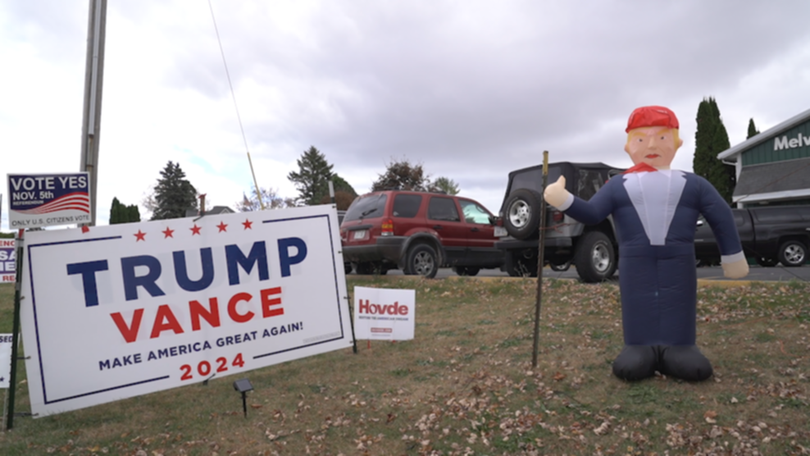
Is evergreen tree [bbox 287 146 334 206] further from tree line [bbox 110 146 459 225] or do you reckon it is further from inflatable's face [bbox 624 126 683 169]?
inflatable's face [bbox 624 126 683 169]

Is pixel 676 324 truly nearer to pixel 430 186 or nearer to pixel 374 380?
pixel 374 380

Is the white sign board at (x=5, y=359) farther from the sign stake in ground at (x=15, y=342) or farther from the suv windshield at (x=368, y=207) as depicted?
the suv windshield at (x=368, y=207)

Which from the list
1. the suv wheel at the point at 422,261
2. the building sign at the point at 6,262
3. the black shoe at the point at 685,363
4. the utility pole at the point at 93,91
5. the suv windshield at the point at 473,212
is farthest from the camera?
the building sign at the point at 6,262

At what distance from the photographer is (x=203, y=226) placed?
5359 millimetres

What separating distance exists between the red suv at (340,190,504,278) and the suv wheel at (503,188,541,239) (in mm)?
1316

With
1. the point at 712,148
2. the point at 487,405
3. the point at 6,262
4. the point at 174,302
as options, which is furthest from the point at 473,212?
the point at 712,148

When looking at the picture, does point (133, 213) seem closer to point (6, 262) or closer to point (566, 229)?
point (6, 262)

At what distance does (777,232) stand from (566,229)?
750 centimetres

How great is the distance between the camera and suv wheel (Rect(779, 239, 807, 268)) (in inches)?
524

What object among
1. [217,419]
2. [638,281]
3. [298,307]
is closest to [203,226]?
[298,307]

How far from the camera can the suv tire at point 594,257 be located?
8859 mm

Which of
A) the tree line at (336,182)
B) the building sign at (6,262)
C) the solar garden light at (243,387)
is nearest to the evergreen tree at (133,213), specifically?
the tree line at (336,182)

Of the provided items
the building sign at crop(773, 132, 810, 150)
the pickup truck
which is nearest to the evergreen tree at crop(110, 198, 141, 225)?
the building sign at crop(773, 132, 810, 150)

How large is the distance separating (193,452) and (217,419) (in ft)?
1.91
